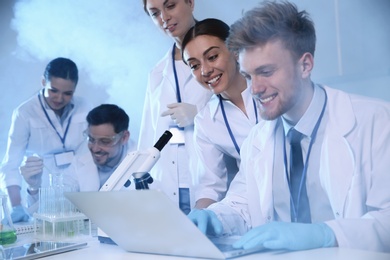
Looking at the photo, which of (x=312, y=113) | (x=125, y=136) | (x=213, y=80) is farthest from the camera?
(x=125, y=136)

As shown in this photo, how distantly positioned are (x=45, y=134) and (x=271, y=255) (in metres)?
1.82

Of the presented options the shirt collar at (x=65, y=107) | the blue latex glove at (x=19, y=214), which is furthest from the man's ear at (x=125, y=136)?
the blue latex glove at (x=19, y=214)

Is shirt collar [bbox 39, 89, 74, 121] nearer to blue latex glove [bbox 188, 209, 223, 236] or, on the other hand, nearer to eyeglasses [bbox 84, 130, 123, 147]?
eyeglasses [bbox 84, 130, 123, 147]

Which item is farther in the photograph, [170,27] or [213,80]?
[170,27]

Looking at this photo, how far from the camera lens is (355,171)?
1.59 metres

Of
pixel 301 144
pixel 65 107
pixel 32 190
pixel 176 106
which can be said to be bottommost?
pixel 32 190

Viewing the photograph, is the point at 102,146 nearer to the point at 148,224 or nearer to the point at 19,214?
the point at 19,214

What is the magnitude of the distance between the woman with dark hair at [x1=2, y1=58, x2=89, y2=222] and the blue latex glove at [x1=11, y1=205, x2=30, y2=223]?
0.12 feet

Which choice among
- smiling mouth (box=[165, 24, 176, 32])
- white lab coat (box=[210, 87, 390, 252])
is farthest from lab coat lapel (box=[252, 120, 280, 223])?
smiling mouth (box=[165, 24, 176, 32])

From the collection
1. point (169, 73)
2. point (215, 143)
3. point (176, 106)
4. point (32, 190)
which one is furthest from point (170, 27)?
point (32, 190)

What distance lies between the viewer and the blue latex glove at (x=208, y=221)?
155 cm

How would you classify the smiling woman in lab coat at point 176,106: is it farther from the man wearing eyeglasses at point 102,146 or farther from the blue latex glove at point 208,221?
the blue latex glove at point 208,221

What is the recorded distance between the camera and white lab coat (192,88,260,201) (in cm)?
201

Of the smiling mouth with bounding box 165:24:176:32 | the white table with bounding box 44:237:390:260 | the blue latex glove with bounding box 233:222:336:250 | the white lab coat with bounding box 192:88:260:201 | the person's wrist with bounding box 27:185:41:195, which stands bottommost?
the white table with bounding box 44:237:390:260
